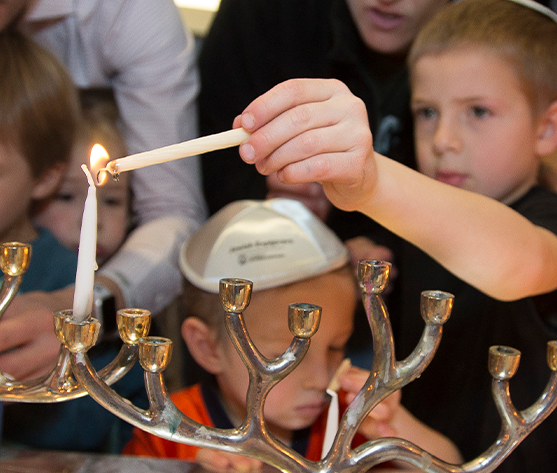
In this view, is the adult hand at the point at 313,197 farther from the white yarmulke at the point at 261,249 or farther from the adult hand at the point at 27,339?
the adult hand at the point at 27,339

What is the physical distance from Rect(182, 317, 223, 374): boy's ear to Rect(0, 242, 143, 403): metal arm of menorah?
28 cm

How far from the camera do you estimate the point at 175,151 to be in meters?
0.30

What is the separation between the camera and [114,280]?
65cm

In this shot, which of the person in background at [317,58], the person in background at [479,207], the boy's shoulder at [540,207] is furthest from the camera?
the person in background at [317,58]

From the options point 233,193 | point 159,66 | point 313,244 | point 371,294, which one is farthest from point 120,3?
point 371,294

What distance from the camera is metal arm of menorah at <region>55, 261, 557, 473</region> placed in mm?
304

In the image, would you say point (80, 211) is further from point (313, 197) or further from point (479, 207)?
point (479, 207)

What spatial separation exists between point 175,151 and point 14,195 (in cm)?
42

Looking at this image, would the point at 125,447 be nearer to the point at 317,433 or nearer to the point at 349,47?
the point at 317,433

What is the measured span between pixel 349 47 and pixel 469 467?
0.50 meters

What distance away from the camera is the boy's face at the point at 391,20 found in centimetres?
64

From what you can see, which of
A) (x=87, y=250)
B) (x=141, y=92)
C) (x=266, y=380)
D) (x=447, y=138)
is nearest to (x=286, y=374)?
(x=266, y=380)

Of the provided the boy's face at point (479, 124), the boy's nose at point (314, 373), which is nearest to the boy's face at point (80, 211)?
the boy's nose at point (314, 373)

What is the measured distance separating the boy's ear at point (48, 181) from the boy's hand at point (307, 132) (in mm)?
401
